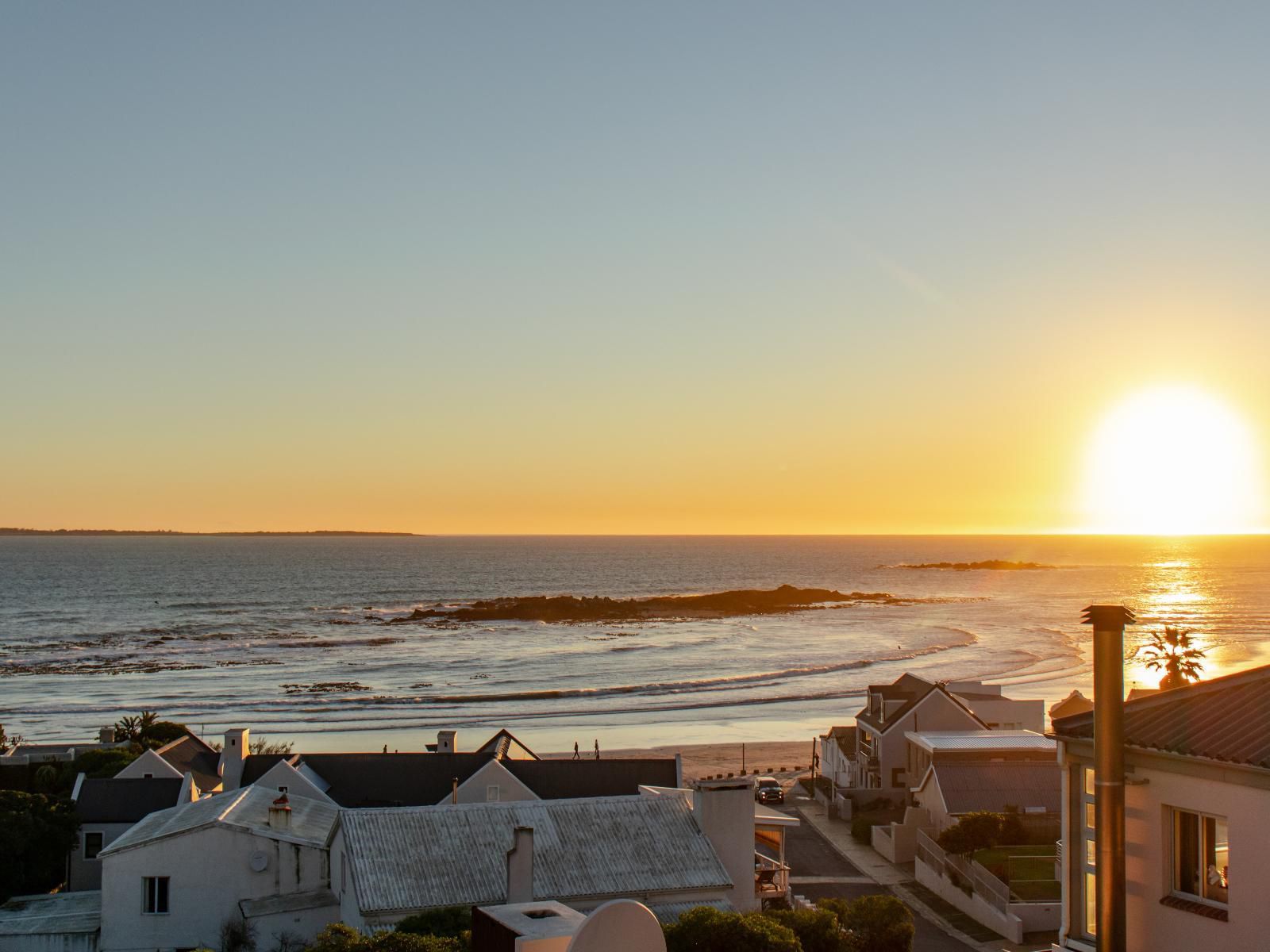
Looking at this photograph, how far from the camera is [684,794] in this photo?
2995cm

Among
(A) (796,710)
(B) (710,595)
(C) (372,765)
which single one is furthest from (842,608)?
(C) (372,765)

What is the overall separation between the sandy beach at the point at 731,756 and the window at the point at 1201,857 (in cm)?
4237

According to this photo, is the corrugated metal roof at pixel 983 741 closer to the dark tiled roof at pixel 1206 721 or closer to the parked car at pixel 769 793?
the parked car at pixel 769 793

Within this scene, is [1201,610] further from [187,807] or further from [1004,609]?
[187,807]

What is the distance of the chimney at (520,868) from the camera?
71.7 feet

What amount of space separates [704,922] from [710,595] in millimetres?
167879

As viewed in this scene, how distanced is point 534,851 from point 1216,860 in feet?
51.5

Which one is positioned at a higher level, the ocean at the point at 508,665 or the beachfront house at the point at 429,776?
the beachfront house at the point at 429,776

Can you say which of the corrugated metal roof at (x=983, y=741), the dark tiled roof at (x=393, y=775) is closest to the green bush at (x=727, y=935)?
the dark tiled roof at (x=393, y=775)

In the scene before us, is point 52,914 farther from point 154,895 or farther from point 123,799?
point 123,799

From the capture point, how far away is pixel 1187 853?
13.6 m

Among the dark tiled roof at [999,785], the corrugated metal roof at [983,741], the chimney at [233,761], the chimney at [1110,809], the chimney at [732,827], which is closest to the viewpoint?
the chimney at [1110,809]

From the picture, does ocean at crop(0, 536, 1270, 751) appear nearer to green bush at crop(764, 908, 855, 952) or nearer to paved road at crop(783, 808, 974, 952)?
paved road at crop(783, 808, 974, 952)

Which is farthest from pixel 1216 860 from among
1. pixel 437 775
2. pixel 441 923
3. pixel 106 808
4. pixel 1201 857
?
pixel 106 808
